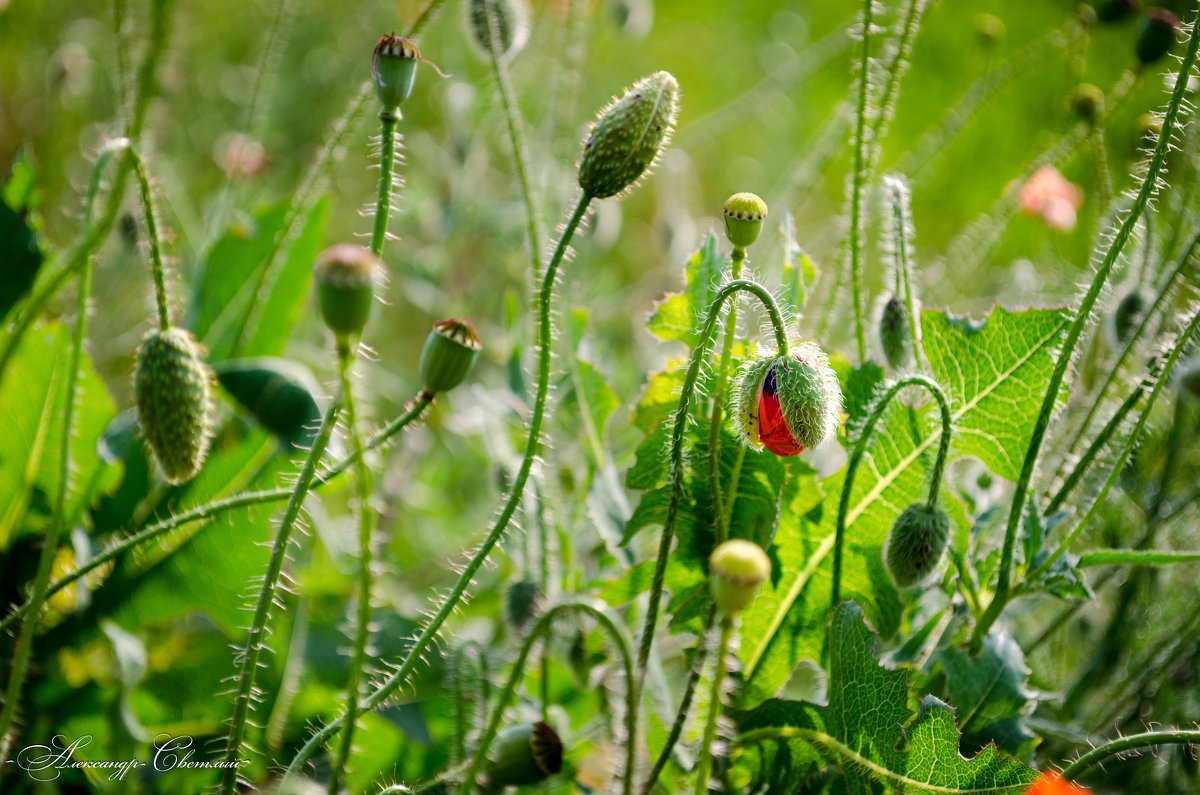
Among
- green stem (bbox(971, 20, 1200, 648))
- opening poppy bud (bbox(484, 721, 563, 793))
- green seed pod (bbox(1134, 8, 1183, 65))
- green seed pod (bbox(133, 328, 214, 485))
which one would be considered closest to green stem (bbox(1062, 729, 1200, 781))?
green stem (bbox(971, 20, 1200, 648))

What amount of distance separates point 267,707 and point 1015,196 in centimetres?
141

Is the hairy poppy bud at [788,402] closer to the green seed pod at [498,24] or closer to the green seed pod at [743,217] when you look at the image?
the green seed pod at [743,217]

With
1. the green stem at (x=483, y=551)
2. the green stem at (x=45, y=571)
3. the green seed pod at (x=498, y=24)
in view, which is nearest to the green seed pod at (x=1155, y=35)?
the green seed pod at (x=498, y=24)

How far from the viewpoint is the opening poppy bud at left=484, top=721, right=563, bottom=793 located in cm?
86

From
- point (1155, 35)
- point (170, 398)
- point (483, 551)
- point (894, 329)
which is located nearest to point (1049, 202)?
point (1155, 35)

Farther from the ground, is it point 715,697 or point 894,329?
point 894,329

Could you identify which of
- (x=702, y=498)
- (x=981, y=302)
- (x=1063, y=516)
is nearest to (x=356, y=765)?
(x=702, y=498)

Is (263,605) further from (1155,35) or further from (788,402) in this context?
(1155,35)

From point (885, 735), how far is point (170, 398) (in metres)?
Result: 0.77

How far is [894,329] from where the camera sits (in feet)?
3.65

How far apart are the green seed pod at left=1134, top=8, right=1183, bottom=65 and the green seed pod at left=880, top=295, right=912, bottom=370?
660mm

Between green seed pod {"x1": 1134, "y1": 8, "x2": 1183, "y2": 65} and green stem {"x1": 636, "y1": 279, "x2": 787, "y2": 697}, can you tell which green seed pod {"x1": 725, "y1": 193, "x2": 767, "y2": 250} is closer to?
green stem {"x1": 636, "y1": 279, "x2": 787, "y2": 697}

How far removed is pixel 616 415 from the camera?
2.14 m

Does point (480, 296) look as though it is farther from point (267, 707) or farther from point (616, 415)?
point (267, 707)
